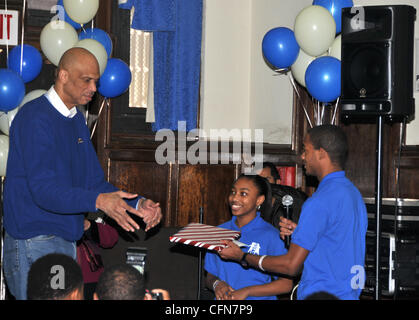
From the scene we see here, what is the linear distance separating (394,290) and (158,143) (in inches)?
117

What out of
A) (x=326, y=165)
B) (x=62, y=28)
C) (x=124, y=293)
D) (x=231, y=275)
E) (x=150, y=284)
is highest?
(x=62, y=28)

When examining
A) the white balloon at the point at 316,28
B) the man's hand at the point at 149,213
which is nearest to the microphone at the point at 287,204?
the man's hand at the point at 149,213

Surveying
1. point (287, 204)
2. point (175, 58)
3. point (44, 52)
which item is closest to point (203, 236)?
point (287, 204)

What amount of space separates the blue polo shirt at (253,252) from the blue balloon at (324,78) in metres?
1.53

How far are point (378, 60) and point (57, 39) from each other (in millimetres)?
2389

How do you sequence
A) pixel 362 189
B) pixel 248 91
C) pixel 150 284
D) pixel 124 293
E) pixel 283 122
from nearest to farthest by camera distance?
pixel 124 293
pixel 150 284
pixel 362 189
pixel 283 122
pixel 248 91

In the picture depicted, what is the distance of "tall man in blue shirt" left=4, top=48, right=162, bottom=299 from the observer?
2.55 meters

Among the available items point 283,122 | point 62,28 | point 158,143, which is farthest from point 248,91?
point 62,28

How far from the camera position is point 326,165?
307 cm

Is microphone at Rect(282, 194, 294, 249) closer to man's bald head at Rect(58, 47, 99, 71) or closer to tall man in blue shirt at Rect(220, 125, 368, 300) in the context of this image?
tall man in blue shirt at Rect(220, 125, 368, 300)

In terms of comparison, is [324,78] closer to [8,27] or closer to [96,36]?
[96,36]

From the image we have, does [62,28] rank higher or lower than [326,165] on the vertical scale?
higher

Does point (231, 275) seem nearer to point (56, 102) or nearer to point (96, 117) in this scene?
point (56, 102)

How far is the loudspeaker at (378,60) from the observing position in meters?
3.75
